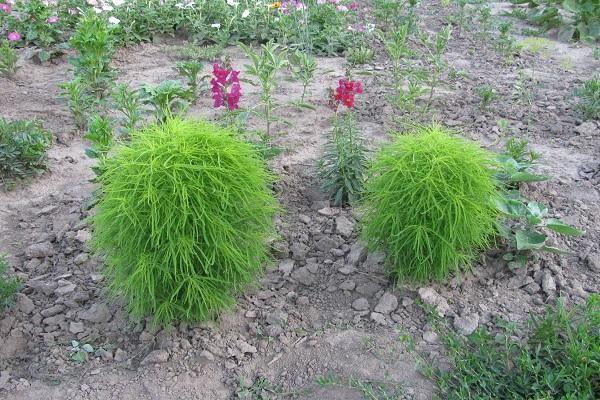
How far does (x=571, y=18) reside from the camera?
8070 millimetres

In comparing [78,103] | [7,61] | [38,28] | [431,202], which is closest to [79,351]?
[431,202]

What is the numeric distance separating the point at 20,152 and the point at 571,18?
654 centimetres

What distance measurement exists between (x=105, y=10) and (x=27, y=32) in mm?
884

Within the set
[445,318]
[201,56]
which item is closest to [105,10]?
[201,56]

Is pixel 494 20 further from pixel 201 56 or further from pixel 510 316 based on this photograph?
pixel 510 316

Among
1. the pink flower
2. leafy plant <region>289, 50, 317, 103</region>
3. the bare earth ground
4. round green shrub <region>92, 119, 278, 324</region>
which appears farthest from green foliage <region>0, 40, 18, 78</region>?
round green shrub <region>92, 119, 278, 324</region>

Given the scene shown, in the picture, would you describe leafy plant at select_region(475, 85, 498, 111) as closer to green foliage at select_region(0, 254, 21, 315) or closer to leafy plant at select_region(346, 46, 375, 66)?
leafy plant at select_region(346, 46, 375, 66)

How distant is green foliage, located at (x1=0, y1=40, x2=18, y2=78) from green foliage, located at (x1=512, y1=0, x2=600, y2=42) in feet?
19.8

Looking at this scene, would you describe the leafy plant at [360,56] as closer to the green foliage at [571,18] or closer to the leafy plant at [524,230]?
the green foliage at [571,18]

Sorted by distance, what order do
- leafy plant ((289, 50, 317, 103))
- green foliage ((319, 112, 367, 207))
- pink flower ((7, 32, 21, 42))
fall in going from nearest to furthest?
green foliage ((319, 112, 367, 207)) → leafy plant ((289, 50, 317, 103)) → pink flower ((7, 32, 21, 42))

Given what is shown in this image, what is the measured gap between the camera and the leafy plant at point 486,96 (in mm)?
5520

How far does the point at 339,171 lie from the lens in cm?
423

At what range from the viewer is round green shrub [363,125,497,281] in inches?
123

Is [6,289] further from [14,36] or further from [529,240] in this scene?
[14,36]
